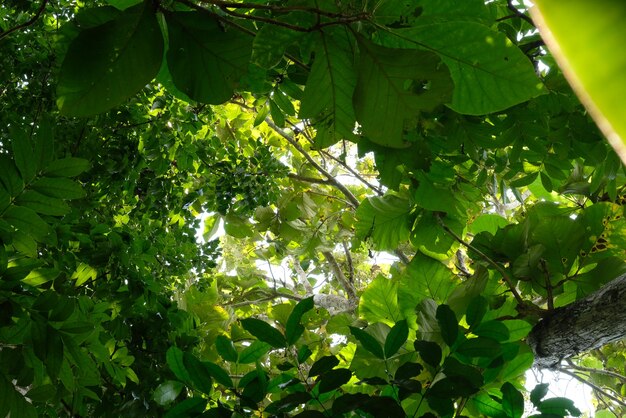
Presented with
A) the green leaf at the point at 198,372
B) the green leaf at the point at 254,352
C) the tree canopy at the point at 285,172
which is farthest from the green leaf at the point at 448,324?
the green leaf at the point at 198,372

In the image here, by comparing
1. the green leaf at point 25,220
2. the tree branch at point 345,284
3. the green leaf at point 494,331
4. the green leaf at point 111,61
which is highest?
the green leaf at point 111,61

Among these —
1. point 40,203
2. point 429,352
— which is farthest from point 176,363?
point 429,352

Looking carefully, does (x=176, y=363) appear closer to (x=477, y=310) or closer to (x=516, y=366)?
(x=477, y=310)

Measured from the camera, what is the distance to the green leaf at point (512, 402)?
1.01 metres

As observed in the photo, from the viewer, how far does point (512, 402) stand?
102cm

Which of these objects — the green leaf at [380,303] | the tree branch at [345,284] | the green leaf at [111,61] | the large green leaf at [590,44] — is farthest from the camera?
the tree branch at [345,284]

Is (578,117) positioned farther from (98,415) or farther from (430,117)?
(98,415)

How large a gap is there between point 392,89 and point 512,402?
2.28 feet

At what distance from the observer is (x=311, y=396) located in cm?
104

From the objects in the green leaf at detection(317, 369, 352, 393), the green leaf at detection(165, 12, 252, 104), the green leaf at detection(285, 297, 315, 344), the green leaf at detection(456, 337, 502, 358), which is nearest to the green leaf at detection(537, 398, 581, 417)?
the green leaf at detection(456, 337, 502, 358)

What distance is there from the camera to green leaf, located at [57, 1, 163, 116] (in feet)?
2.03

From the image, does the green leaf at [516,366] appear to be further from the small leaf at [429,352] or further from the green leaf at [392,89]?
the green leaf at [392,89]

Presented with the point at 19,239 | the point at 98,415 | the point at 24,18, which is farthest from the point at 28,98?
the point at 98,415

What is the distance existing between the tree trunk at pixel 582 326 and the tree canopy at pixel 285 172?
0.7 inches
